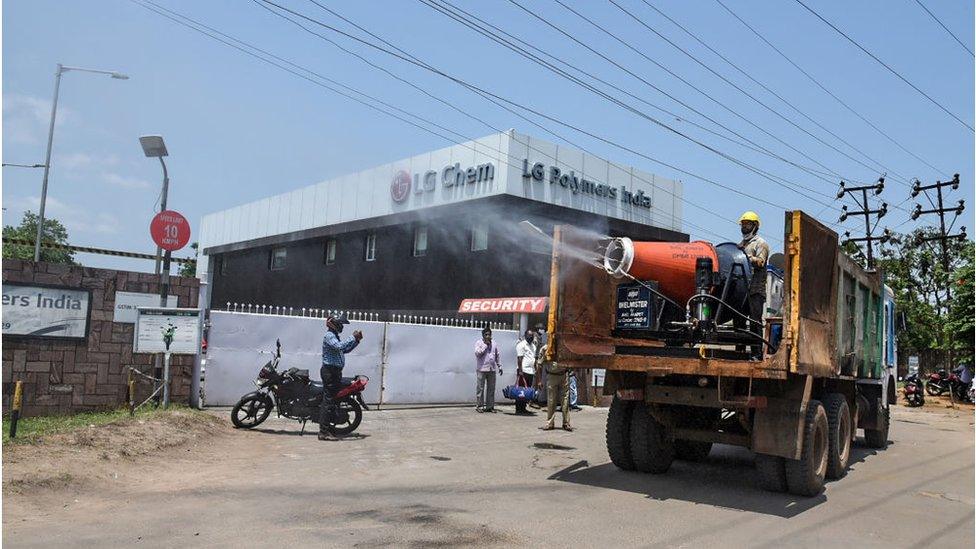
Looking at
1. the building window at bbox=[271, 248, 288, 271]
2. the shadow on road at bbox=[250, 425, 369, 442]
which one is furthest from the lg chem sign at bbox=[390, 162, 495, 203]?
the shadow on road at bbox=[250, 425, 369, 442]

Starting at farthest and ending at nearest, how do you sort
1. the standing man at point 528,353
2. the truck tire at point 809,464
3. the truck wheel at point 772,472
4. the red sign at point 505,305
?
the red sign at point 505,305
the standing man at point 528,353
the truck wheel at point 772,472
the truck tire at point 809,464

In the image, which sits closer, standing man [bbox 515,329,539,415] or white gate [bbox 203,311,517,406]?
white gate [bbox 203,311,517,406]

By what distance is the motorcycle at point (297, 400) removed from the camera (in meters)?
10.8

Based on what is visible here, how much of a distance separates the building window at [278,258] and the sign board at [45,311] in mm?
23122

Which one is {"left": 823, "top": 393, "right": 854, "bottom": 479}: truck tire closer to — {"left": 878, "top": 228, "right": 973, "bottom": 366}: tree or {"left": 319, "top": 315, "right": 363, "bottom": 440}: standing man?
{"left": 319, "top": 315, "right": 363, "bottom": 440}: standing man

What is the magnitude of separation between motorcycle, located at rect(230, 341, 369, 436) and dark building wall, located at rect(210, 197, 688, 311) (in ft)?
24.9

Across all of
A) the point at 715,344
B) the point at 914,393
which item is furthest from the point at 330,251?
the point at 715,344

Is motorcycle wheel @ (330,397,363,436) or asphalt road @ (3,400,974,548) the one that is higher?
motorcycle wheel @ (330,397,363,436)

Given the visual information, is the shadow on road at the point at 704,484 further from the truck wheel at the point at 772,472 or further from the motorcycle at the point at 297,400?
the motorcycle at the point at 297,400

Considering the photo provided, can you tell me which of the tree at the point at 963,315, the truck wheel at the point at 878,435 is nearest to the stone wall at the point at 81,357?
the truck wheel at the point at 878,435

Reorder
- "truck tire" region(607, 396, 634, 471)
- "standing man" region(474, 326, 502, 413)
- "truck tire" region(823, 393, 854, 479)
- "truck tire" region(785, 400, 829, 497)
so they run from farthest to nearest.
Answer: "standing man" region(474, 326, 502, 413)
"truck tire" region(607, 396, 634, 471)
"truck tire" region(823, 393, 854, 479)
"truck tire" region(785, 400, 829, 497)

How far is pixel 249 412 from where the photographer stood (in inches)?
434

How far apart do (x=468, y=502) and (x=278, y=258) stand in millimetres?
30025

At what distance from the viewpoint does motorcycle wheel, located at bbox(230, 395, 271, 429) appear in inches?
432
